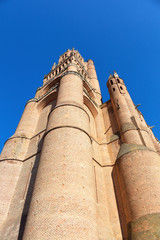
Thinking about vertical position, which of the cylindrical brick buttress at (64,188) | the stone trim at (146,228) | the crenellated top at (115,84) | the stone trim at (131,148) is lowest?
the stone trim at (146,228)


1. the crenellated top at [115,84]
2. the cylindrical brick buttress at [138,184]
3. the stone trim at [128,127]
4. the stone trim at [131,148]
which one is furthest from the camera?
the crenellated top at [115,84]

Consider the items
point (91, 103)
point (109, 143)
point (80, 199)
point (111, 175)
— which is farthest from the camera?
point (91, 103)

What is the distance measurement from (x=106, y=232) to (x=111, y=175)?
3187mm

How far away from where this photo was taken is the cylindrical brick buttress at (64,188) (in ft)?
16.6

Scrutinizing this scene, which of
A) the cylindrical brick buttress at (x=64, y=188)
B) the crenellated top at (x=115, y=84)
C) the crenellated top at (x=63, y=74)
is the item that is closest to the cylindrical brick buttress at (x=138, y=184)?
the cylindrical brick buttress at (x=64, y=188)

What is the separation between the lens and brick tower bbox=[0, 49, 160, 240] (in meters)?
5.48

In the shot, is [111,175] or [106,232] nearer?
[106,232]

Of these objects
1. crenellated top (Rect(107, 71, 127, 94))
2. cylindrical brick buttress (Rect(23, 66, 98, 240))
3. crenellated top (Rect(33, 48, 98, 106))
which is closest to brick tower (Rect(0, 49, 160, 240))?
A: cylindrical brick buttress (Rect(23, 66, 98, 240))

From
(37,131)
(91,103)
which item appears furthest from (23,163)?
(91,103)

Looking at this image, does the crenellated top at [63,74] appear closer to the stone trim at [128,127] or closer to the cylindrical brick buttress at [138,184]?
the stone trim at [128,127]

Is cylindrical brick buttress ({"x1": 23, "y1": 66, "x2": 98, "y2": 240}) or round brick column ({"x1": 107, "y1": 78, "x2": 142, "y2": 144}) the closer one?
cylindrical brick buttress ({"x1": 23, "y1": 66, "x2": 98, "y2": 240})

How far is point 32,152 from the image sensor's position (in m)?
10.8

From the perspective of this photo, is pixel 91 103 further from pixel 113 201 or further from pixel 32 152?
pixel 113 201

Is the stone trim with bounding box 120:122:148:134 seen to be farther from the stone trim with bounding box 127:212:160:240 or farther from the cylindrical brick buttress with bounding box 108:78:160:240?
the stone trim with bounding box 127:212:160:240
